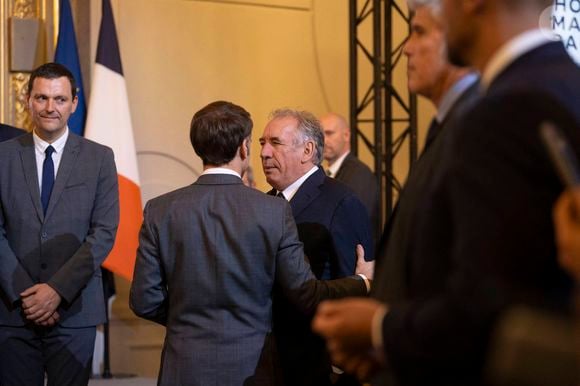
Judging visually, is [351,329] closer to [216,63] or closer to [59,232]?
[59,232]

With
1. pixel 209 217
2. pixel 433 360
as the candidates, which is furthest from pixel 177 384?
pixel 433 360

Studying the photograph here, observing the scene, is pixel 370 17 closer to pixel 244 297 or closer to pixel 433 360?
pixel 244 297

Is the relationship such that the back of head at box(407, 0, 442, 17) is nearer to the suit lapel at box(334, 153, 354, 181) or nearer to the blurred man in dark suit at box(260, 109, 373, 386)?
the blurred man in dark suit at box(260, 109, 373, 386)

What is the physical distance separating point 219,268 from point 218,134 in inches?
15.7

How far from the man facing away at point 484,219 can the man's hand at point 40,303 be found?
235 centimetres

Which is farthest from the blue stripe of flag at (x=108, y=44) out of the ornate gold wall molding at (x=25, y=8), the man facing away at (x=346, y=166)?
the man facing away at (x=346, y=166)

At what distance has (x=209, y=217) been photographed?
120 inches

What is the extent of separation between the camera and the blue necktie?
379cm

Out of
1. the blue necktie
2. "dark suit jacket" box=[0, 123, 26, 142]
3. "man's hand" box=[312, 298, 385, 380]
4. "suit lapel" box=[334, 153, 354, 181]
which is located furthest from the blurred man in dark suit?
"suit lapel" box=[334, 153, 354, 181]

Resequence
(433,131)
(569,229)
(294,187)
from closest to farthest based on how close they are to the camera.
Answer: (569,229), (433,131), (294,187)

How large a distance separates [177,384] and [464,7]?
Answer: 6.28ft

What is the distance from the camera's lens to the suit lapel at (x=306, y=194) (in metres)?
3.53

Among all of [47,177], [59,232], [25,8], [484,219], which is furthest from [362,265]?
[25,8]

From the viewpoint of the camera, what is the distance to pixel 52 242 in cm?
374
